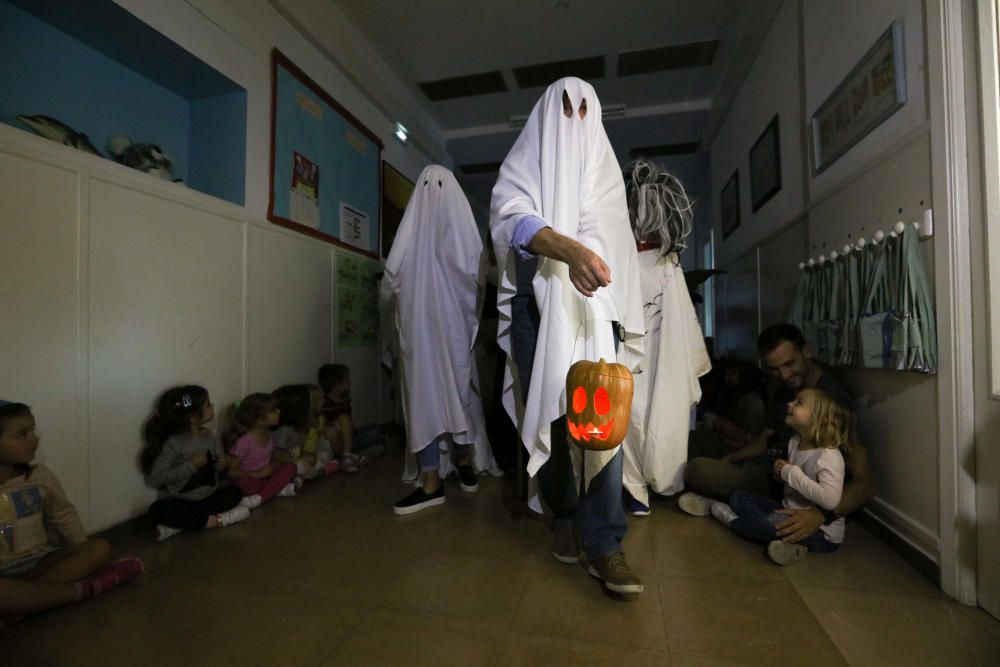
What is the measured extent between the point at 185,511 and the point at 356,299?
6.41ft

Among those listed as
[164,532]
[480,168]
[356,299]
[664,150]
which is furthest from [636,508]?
[480,168]

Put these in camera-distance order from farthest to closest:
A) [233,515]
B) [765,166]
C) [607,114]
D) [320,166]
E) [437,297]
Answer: [607,114] < [765,166] < [320,166] < [437,297] < [233,515]

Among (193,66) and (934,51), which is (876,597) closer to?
(934,51)

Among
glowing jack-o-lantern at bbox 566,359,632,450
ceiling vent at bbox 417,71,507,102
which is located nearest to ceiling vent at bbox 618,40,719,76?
ceiling vent at bbox 417,71,507,102

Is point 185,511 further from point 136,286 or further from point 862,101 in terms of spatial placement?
point 862,101

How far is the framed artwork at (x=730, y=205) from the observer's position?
4.03 metres

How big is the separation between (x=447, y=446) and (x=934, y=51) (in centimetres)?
229

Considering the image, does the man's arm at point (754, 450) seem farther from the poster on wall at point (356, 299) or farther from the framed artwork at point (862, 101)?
the poster on wall at point (356, 299)

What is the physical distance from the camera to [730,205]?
14.1 ft

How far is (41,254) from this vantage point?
157cm

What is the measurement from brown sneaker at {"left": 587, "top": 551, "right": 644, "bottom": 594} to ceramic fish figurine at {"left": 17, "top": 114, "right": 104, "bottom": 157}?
2.32 metres

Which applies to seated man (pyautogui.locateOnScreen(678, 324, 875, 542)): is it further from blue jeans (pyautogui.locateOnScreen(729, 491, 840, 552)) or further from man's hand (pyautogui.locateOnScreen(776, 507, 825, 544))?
man's hand (pyautogui.locateOnScreen(776, 507, 825, 544))

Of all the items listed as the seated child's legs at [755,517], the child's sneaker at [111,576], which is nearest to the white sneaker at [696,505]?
the seated child's legs at [755,517]

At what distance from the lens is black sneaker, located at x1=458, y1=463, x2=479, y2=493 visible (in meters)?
2.20
